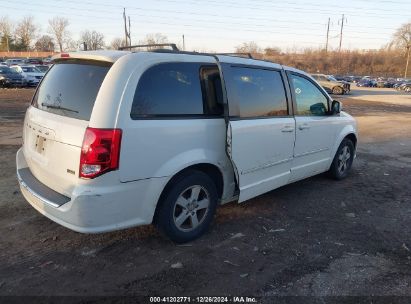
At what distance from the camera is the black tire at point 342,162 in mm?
6160

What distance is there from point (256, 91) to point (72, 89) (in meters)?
2.06

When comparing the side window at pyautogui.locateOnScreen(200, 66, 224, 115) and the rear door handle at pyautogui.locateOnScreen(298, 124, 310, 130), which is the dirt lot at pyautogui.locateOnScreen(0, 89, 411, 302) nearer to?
the rear door handle at pyautogui.locateOnScreen(298, 124, 310, 130)

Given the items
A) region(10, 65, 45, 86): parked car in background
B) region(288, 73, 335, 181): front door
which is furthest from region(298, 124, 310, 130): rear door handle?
region(10, 65, 45, 86): parked car in background

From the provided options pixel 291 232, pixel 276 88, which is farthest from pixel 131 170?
pixel 276 88

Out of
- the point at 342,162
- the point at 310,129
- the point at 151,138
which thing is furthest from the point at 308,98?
the point at 151,138

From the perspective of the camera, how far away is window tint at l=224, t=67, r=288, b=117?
13.4 feet

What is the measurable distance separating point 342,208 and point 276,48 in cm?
9915

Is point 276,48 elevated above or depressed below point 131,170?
above

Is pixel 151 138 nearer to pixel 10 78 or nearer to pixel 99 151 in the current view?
pixel 99 151

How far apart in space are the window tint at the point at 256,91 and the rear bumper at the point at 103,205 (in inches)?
51.9

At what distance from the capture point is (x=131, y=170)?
3.22 meters

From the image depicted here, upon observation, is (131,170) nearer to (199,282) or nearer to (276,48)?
(199,282)

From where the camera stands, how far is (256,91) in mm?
4398

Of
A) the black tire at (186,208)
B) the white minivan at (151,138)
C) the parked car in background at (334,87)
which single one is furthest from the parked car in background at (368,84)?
the black tire at (186,208)
